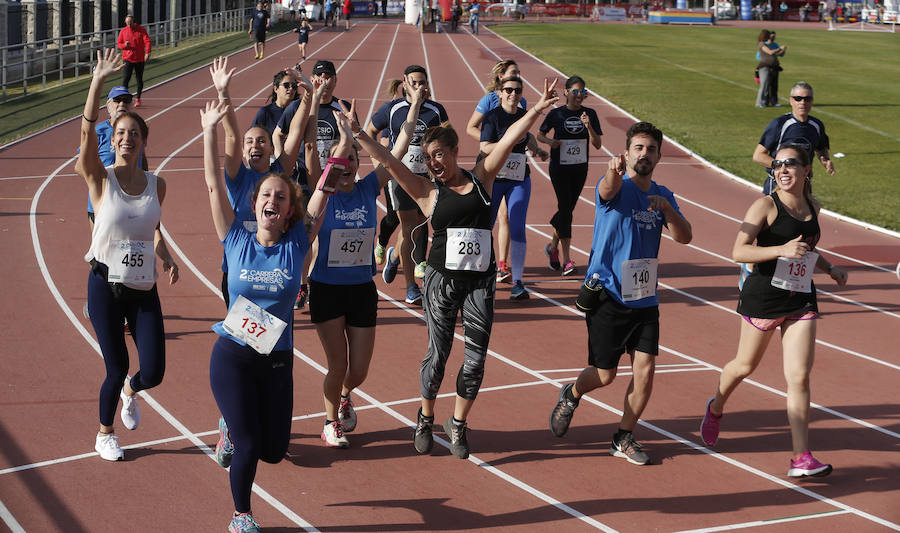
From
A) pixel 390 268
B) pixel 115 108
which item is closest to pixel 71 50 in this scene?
pixel 390 268

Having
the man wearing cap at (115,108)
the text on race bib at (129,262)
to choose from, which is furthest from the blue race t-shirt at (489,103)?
the text on race bib at (129,262)

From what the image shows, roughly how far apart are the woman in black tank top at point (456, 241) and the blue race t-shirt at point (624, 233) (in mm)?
708

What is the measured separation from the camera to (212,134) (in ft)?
19.0

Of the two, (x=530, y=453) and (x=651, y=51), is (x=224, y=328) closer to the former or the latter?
(x=530, y=453)

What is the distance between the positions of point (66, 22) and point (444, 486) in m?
33.6

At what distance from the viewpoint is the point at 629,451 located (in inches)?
266

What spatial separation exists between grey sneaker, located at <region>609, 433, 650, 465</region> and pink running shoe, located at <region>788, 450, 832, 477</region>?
921 millimetres

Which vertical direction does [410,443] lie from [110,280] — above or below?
below

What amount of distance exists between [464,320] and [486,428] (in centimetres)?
121

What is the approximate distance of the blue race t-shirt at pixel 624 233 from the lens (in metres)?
6.52

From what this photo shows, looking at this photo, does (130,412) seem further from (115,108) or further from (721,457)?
(721,457)

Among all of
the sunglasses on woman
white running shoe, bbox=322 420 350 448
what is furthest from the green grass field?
white running shoe, bbox=322 420 350 448

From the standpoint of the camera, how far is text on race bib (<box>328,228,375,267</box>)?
21.3ft

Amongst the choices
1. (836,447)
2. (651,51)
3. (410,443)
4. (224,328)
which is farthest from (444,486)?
(651,51)
